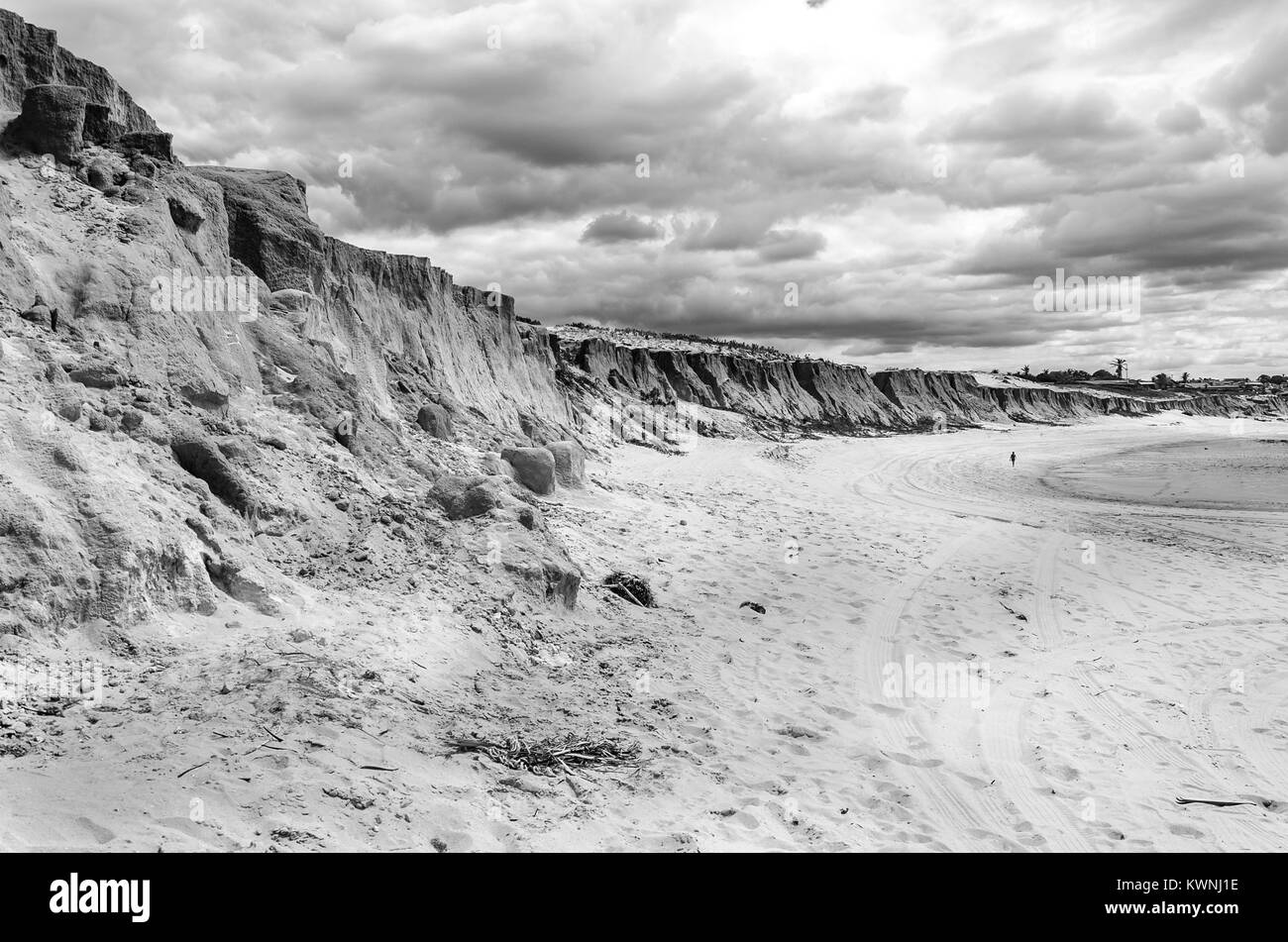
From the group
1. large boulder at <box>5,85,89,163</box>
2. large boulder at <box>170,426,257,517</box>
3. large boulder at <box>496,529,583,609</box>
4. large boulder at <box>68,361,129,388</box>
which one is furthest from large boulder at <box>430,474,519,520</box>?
large boulder at <box>5,85,89,163</box>

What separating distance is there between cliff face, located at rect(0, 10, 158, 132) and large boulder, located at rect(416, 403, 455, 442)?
6.81 m

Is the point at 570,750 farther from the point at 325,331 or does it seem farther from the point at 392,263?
the point at 392,263

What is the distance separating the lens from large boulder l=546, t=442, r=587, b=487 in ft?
54.6

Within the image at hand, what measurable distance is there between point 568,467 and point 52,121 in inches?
408

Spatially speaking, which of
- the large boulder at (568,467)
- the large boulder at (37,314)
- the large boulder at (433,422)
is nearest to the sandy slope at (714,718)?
the large boulder at (568,467)

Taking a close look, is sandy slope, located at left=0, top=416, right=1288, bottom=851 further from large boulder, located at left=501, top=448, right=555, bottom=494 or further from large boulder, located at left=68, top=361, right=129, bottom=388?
large boulder, located at left=68, top=361, right=129, bottom=388

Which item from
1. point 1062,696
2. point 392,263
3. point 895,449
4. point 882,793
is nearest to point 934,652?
point 1062,696

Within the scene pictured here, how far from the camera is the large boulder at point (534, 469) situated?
1520 centimetres

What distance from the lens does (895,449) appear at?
47.3m

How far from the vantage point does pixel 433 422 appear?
15.7 m

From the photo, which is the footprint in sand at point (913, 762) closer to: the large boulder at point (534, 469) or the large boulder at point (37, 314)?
the large boulder at point (37, 314)

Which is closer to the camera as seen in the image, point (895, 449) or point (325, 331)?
point (325, 331)
